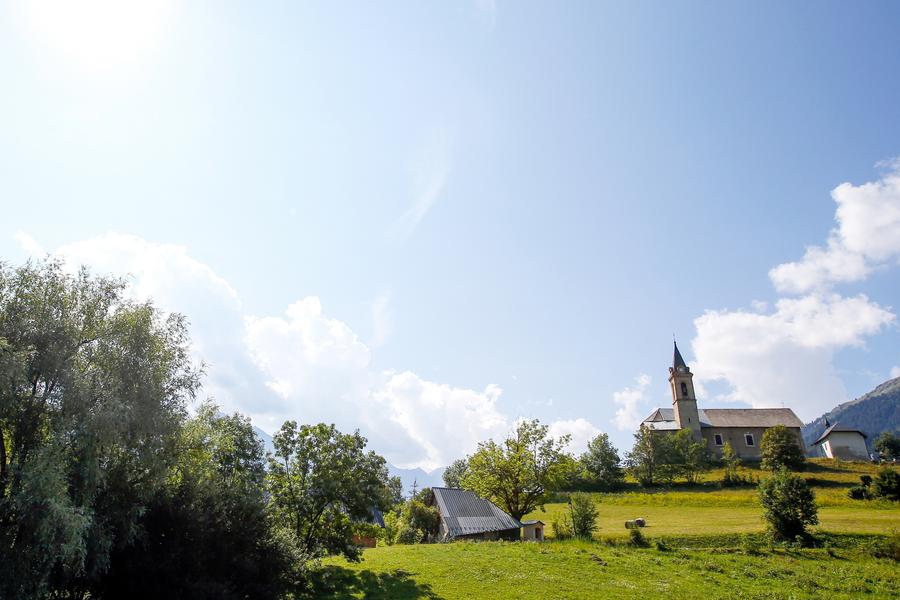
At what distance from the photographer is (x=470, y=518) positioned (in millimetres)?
46781

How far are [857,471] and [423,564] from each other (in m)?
78.3

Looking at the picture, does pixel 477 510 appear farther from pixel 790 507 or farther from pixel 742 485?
pixel 742 485

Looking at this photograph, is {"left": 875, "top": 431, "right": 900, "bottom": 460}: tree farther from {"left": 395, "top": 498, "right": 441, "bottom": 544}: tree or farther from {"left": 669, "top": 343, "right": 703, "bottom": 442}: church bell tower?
{"left": 395, "top": 498, "right": 441, "bottom": 544}: tree

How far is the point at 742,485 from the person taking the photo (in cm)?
6706

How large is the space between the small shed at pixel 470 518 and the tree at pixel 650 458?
117 ft

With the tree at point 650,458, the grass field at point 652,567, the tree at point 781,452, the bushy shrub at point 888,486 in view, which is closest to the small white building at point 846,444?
the tree at point 781,452

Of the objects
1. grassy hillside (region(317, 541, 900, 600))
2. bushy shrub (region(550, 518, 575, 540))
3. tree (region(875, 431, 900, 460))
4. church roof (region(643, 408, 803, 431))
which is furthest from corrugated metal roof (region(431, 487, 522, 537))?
tree (region(875, 431, 900, 460))

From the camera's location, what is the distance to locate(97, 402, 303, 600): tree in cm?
1697

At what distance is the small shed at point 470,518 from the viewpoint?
44250 millimetres

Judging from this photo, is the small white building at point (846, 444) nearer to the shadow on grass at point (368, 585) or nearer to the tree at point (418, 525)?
the tree at point (418, 525)

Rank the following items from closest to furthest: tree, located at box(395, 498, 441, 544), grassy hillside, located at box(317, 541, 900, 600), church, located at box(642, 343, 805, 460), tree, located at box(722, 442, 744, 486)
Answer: grassy hillside, located at box(317, 541, 900, 600) → tree, located at box(395, 498, 441, 544) → tree, located at box(722, 442, 744, 486) → church, located at box(642, 343, 805, 460)

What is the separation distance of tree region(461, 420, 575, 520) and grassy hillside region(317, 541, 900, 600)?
43.4 feet

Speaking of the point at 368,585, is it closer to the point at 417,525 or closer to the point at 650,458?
the point at 417,525

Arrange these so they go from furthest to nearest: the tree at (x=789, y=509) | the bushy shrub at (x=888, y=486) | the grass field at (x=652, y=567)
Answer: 1. the bushy shrub at (x=888, y=486)
2. the tree at (x=789, y=509)
3. the grass field at (x=652, y=567)
